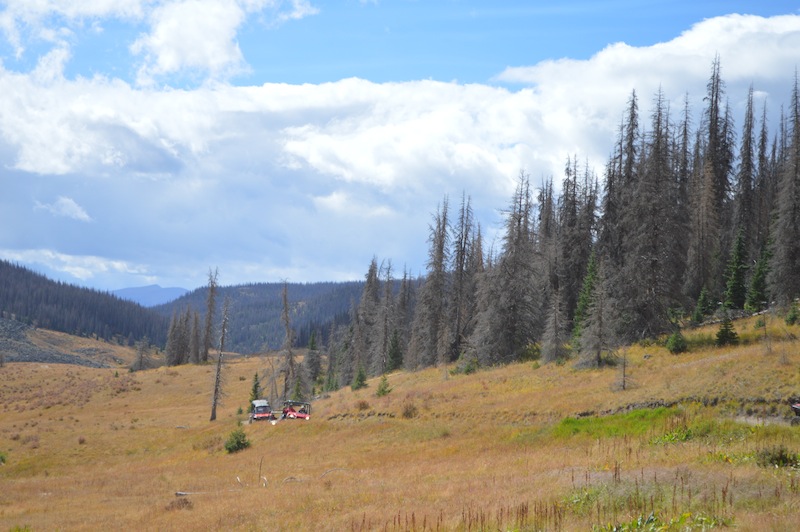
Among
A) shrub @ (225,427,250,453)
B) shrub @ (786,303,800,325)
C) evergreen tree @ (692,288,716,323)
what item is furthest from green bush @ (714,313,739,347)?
shrub @ (225,427,250,453)

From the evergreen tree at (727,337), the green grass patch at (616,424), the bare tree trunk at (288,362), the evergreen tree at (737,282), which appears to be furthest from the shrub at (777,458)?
the bare tree trunk at (288,362)

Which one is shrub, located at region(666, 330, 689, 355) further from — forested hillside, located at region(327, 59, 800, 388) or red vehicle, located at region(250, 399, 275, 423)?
red vehicle, located at region(250, 399, 275, 423)

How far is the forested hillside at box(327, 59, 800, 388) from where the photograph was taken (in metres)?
40.4

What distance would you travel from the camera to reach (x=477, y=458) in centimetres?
2156

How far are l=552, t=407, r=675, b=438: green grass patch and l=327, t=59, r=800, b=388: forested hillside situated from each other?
42.3 feet

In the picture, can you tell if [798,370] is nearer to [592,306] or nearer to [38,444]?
[592,306]

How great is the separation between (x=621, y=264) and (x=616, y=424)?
2532 cm

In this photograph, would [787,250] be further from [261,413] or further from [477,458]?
[261,413]

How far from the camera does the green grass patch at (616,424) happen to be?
21.1 m

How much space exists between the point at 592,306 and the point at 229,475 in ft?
83.1

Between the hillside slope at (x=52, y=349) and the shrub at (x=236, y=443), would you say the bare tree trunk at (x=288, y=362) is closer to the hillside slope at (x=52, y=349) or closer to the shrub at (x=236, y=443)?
the shrub at (x=236, y=443)

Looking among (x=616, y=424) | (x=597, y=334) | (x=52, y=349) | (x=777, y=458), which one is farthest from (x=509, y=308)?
(x=52, y=349)

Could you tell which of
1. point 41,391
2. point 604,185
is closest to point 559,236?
point 604,185

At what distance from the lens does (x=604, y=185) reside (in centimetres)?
5141
